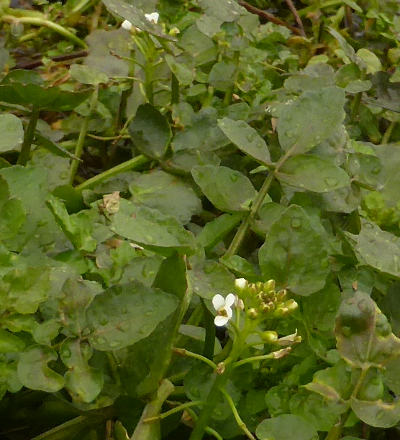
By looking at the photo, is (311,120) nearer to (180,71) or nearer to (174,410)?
(180,71)

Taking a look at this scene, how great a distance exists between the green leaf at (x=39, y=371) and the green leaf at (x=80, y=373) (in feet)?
0.04

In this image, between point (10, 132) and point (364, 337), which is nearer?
point (364, 337)

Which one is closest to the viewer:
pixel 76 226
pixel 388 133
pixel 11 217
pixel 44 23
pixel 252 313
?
pixel 252 313

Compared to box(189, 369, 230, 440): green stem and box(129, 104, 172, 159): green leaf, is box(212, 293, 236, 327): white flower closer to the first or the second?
box(189, 369, 230, 440): green stem

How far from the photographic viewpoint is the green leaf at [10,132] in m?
0.93

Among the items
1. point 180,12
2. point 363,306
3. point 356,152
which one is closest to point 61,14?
point 180,12

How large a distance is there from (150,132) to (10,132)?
0.32 m

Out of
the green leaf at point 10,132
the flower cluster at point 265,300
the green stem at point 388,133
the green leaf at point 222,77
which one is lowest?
the green stem at point 388,133

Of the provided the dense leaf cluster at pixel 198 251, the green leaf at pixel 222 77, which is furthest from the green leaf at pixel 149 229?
the green leaf at pixel 222 77

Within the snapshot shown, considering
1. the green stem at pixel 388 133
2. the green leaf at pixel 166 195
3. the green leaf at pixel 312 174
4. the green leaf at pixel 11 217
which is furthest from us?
the green stem at pixel 388 133

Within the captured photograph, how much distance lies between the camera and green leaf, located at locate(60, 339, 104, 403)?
76 cm

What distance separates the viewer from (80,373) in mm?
771

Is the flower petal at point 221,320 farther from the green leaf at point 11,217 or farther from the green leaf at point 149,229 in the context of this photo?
the green leaf at point 11,217

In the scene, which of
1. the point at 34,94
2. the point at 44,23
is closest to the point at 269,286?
the point at 34,94
